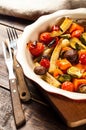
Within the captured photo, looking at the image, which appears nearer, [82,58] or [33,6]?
[82,58]

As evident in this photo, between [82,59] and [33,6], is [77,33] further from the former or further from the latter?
[33,6]

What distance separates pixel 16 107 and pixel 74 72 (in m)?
0.18

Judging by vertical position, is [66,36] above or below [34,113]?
above

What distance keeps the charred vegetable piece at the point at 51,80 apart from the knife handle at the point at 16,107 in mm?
89

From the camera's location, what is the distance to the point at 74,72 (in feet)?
2.39

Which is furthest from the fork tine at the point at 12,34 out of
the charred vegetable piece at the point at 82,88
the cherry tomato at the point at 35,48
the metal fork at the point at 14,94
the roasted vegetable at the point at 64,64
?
the charred vegetable piece at the point at 82,88

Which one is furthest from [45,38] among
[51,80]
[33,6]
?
[33,6]

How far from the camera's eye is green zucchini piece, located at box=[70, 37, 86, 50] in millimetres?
801

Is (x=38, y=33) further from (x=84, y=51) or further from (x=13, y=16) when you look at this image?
(x=13, y=16)

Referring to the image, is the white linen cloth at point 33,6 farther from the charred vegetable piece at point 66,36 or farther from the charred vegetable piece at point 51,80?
the charred vegetable piece at point 51,80

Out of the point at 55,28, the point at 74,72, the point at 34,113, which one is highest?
the point at 55,28

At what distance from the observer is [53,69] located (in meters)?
0.76

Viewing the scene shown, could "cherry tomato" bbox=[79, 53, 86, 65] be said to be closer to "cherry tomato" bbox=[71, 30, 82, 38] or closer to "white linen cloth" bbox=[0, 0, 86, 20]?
"cherry tomato" bbox=[71, 30, 82, 38]

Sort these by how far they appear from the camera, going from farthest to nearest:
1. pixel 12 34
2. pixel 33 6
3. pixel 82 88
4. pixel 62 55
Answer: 1. pixel 33 6
2. pixel 12 34
3. pixel 62 55
4. pixel 82 88
